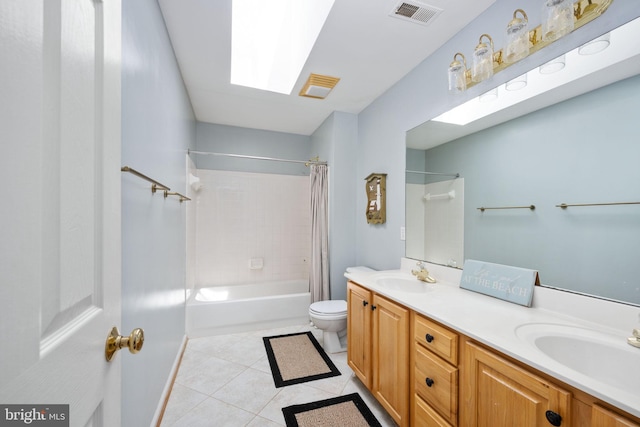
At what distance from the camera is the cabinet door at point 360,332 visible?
185 cm

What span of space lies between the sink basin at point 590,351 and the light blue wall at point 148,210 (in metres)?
1.54

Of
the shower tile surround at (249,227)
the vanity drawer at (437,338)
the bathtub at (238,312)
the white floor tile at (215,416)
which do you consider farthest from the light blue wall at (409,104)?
the white floor tile at (215,416)

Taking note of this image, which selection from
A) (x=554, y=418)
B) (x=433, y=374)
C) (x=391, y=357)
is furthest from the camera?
(x=391, y=357)

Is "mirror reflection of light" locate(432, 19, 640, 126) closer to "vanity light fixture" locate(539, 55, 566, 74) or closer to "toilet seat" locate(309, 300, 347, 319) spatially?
"vanity light fixture" locate(539, 55, 566, 74)

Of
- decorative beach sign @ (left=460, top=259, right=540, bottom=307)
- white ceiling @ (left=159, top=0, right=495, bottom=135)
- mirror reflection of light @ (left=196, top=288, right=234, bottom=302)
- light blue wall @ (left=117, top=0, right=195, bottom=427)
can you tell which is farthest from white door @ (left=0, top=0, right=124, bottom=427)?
mirror reflection of light @ (left=196, top=288, right=234, bottom=302)

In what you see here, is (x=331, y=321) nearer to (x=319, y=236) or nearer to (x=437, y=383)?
(x=319, y=236)

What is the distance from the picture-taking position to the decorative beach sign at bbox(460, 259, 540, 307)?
1343 mm

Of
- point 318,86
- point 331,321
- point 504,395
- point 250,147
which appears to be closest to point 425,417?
point 504,395

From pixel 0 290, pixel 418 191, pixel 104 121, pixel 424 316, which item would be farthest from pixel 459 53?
pixel 0 290

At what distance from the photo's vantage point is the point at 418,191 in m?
2.24

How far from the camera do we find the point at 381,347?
1703 millimetres

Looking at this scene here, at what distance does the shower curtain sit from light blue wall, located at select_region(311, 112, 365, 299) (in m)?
0.06

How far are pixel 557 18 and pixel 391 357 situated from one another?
1880 mm

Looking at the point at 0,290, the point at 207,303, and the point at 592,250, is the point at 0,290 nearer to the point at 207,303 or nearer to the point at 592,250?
the point at 592,250
